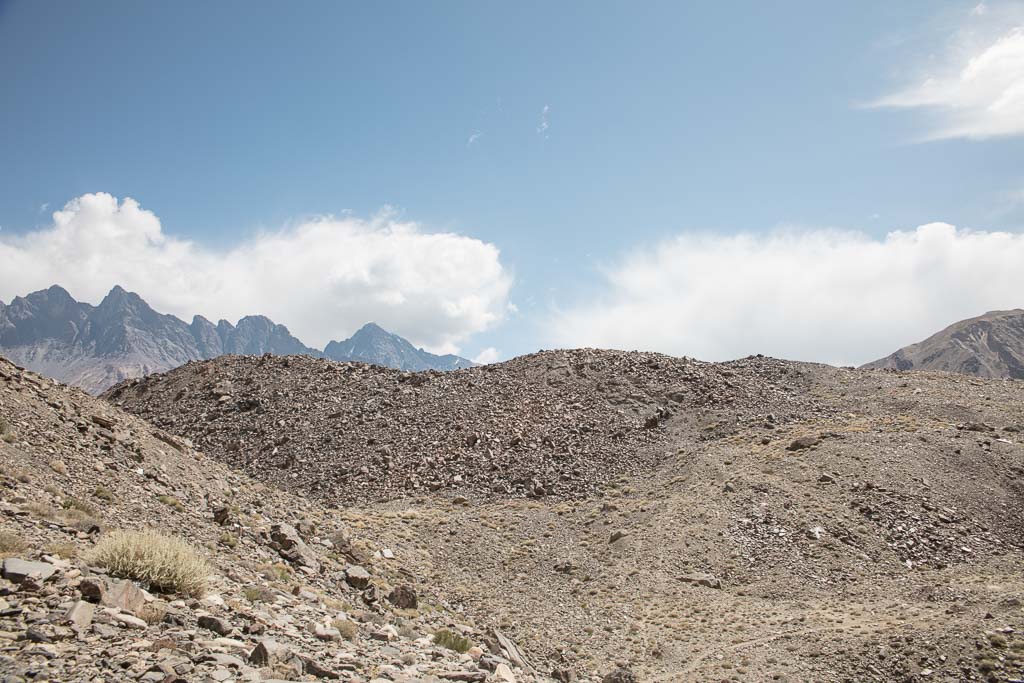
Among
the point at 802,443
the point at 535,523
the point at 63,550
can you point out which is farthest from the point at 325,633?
the point at 802,443

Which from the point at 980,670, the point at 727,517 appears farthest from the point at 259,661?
the point at 727,517

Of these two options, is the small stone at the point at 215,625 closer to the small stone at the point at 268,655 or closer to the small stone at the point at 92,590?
the small stone at the point at 268,655

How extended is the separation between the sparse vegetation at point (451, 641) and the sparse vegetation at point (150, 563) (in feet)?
20.0

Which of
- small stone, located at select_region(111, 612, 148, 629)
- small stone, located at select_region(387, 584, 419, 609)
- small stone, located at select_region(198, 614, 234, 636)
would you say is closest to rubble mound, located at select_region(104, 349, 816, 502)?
small stone, located at select_region(387, 584, 419, 609)

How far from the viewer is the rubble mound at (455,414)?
116 feet

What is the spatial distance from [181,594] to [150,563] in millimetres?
842

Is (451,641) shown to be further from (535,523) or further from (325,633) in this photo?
(535,523)

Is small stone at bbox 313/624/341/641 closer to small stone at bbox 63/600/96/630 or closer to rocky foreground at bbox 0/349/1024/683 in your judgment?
rocky foreground at bbox 0/349/1024/683

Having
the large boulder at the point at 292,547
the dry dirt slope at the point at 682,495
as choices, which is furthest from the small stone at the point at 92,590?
the dry dirt slope at the point at 682,495

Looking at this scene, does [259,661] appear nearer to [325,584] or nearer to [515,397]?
[325,584]

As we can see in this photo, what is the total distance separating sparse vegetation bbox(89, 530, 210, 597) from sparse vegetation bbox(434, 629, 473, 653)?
610 cm

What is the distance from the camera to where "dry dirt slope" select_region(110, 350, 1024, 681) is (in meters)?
17.4

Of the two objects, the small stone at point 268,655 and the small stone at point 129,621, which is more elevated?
the small stone at point 129,621

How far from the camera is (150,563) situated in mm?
10734
